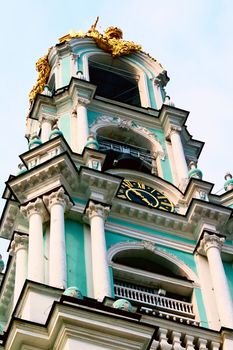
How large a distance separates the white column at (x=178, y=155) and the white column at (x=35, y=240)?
4.79 metres

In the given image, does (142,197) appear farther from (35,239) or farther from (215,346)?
(215,346)

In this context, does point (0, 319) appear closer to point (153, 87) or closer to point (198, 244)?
point (198, 244)

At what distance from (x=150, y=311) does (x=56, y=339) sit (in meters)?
3.75

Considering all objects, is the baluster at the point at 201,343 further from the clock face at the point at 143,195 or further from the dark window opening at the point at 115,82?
the dark window opening at the point at 115,82

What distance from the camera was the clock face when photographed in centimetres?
2339

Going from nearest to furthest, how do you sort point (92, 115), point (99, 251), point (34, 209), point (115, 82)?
point (99, 251) < point (34, 209) < point (92, 115) < point (115, 82)

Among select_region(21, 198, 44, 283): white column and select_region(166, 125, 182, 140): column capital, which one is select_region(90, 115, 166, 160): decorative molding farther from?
select_region(21, 198, 44, 283): white column

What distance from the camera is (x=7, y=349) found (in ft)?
53.5

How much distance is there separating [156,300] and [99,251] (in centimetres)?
152

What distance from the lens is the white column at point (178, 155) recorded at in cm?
2519

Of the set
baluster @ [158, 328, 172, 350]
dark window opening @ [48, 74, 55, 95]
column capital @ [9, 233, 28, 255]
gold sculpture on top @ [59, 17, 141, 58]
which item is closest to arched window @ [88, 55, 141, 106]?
gold sculpture on top @ [59, 17, 141, 58]

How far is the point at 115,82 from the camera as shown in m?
32.4

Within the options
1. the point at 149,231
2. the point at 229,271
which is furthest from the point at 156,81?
the point at 229,271

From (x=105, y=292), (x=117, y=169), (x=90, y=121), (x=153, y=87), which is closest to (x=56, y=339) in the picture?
(x=105, y=292)
